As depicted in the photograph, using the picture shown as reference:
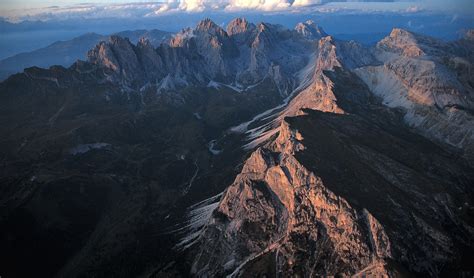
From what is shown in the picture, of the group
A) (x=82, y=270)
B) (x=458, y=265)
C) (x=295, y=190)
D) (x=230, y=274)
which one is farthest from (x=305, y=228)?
(x=82, y=270)

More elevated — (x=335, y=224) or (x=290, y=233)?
(x=335, y=224)

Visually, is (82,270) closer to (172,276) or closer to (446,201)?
(172,276)

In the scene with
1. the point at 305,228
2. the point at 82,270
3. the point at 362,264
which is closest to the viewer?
the point at 362,264

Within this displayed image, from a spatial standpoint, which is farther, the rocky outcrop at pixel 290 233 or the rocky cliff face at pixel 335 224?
the rocky outcrop at pixel 290 233

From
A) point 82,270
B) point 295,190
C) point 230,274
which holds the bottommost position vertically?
point 82,270

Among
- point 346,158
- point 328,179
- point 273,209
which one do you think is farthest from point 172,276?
point 346,158

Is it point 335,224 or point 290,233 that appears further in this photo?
point 290,233

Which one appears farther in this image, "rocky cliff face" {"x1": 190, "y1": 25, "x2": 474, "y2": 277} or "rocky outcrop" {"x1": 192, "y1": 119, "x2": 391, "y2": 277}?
"rocky outcrop" {"x1": 192, "y1": 119, "x2": 391, "y2": 277}

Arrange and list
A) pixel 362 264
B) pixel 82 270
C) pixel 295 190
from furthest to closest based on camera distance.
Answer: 1. pixel 82 270
2. pixel 295 190
3. pixel 362 264

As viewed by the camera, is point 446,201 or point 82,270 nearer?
point 446,201

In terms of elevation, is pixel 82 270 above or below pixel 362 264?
below
